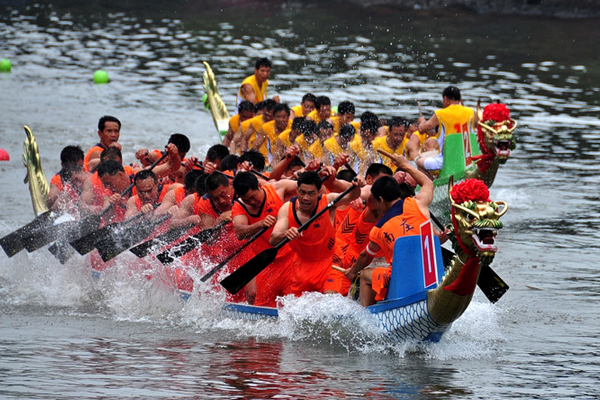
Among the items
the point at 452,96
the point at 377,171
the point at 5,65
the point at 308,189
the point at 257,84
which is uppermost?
the point at 5,65

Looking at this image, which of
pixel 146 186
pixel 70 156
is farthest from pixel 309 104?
pixel 146 186

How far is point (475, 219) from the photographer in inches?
266

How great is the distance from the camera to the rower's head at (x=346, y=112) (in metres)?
14.2

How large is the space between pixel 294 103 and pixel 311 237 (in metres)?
13.0

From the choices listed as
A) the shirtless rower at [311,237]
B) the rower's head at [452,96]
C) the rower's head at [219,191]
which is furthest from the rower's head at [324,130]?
the shirtless rower at [311,237]

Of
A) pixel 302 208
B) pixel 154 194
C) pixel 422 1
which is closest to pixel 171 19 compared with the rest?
pixel 422 1

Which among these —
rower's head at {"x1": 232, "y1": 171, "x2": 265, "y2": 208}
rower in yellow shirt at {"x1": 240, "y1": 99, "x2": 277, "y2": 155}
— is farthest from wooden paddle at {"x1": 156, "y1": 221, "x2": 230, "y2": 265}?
rower in yellow shirt at {"x1": 240, "y1": 99, "x2": 277, "y2": 155}

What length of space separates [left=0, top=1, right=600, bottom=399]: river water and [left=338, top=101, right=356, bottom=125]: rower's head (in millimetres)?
2497

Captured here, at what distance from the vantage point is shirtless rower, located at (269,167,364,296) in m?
8.47

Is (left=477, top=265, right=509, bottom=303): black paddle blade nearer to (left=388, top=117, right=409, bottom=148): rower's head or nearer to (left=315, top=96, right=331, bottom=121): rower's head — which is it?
(left=388, top=117, right=409, bottom=148): rower's head

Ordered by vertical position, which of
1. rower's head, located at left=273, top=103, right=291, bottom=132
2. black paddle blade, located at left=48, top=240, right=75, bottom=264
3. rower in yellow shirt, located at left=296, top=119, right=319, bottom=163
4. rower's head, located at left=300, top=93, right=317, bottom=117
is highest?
rower's head, located at left=300, top=93, right=317, bottom=117

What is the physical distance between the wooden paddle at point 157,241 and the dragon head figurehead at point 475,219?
3.71m

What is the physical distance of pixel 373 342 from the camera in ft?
27.2

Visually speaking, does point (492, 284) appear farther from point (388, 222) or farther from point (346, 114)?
point (346, 114)
